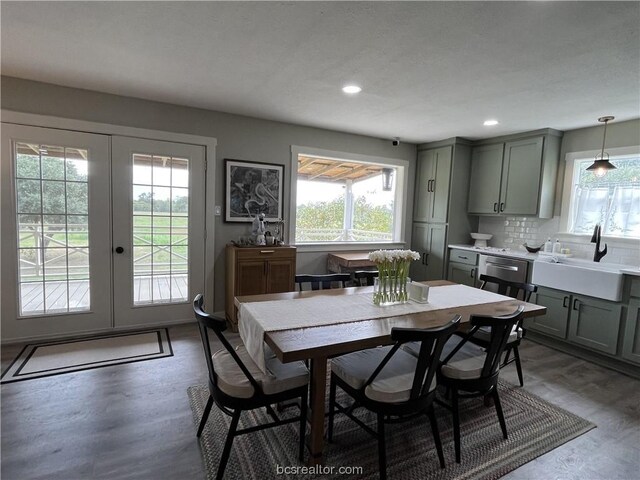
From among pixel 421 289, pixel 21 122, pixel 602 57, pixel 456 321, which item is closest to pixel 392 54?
pixel 602 57

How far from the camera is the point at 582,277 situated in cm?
331

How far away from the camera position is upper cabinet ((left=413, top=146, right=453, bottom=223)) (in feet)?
15.9

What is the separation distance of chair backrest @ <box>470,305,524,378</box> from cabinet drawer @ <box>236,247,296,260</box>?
2.39 metres

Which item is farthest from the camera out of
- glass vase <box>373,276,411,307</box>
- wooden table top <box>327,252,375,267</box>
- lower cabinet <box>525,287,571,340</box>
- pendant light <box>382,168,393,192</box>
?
pendant light <box>382,168,393,192</box>

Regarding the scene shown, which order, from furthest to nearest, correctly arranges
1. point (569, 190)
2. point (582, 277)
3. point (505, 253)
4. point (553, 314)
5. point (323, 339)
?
point (505, 253) → point (569, 190) → point (553, 314) → point (582, 277) → point (323, 339)

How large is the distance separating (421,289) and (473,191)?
311 cm

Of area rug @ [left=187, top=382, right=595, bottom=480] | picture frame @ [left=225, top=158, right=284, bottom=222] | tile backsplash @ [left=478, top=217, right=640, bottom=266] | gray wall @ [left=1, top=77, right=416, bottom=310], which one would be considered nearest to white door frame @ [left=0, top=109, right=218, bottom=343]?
gray wall @ [left=1, top=77, right=416, bottom=310]

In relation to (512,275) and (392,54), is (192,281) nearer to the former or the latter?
(392,54)

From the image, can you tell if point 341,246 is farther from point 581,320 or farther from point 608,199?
point 608,199

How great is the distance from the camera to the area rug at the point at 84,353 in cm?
271

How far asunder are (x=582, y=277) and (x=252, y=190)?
11.9 feet

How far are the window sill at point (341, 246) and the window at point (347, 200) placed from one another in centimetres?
7

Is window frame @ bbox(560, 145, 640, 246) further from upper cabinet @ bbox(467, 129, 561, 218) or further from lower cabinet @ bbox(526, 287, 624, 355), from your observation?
lower cabinet @ bbox(526, 287, 624, 355)

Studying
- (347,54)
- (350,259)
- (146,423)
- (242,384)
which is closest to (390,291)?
(242,384)
